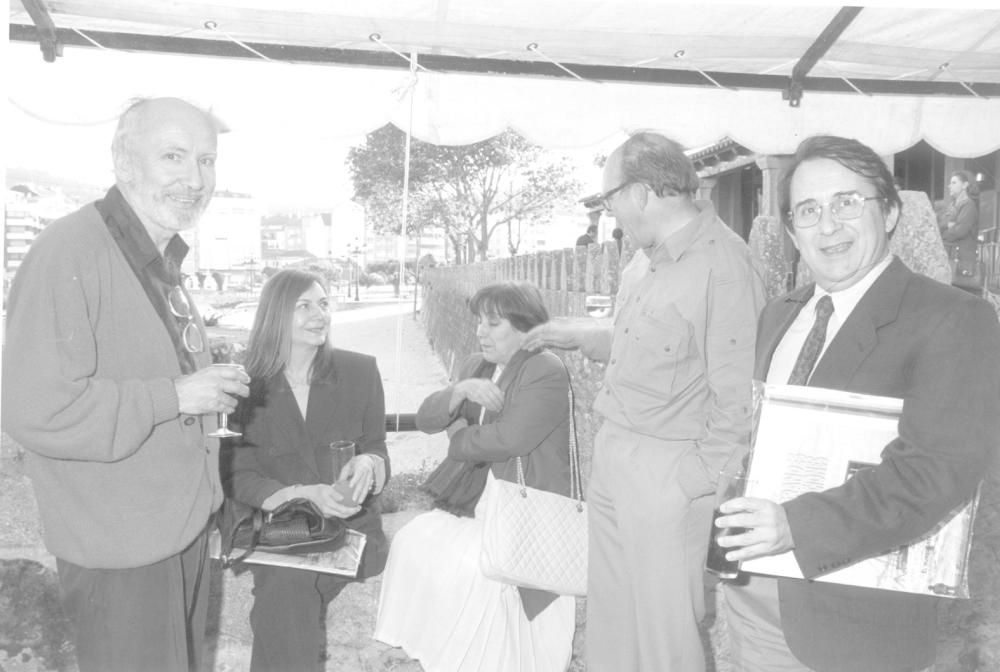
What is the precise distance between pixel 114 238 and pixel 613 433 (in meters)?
1.49

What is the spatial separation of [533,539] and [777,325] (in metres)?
1.32

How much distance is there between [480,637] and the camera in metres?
2.79

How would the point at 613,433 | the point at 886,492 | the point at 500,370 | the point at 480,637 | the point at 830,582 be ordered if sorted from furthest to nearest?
the point at 500,370 < the point at 480,637 < the point at 613,433 < the point at 830,582 < the point at 886,492

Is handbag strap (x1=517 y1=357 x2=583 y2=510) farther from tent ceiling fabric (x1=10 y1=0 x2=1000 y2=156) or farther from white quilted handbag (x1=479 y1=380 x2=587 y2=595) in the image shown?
tent ceiling fabric (x1=10 y1=0 x2=1000 y2=156)

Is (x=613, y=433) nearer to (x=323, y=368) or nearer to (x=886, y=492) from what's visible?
(x=323, y=368)

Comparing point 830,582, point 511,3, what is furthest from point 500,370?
point 830,582

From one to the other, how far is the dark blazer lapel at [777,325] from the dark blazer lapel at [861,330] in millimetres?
211

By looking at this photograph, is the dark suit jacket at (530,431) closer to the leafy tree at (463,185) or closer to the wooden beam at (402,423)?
the wooden beam at (402,423)

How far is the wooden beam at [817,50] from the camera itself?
314 centimetres

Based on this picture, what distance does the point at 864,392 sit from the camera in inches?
54.8

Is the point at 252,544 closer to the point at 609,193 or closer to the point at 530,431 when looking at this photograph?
the point at 530,431

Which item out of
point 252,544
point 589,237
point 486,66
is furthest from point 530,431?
point 589,237

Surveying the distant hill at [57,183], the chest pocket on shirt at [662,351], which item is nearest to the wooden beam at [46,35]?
the distant hill at [57,183]

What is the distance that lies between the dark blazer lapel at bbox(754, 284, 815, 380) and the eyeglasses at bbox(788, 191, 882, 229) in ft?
0.70
